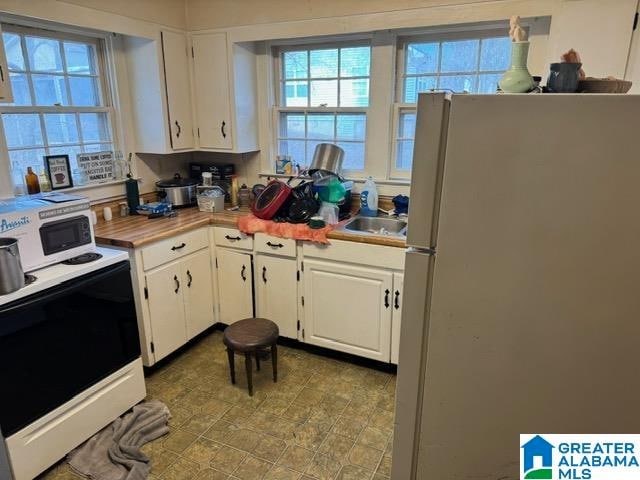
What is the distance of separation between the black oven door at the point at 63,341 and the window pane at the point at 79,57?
4.98 feet

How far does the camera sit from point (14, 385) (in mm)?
1810

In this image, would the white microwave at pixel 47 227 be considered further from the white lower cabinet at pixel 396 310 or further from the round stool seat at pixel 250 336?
the white lower cabinet at pixel 396 310

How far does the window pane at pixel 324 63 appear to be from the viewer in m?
3.16

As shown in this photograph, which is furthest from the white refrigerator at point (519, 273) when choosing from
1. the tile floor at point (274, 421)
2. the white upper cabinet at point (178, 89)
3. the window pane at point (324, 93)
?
the white upper cabinet at point (178, 89)

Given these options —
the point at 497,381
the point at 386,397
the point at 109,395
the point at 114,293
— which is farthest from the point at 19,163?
the point at 497,381

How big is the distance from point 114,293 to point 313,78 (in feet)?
6.88

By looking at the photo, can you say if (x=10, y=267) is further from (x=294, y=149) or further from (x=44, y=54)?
(x=294, y=149)

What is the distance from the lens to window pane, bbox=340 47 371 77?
3.04 m

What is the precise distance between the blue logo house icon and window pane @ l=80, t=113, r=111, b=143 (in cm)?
308

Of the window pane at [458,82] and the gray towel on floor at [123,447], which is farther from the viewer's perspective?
the window pane at [458,82]

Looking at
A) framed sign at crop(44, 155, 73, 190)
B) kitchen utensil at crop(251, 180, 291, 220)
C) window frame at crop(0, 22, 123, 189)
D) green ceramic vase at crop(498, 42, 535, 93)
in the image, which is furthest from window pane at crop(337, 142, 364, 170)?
green ceramic vase at crop(498, 42, 535, 93)

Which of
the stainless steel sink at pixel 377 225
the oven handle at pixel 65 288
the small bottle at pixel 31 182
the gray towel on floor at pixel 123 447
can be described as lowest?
the gray towel on floor at pixel 123 447

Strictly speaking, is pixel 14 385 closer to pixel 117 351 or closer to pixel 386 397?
pixel 117 351

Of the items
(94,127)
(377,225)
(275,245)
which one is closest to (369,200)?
(377,225)
